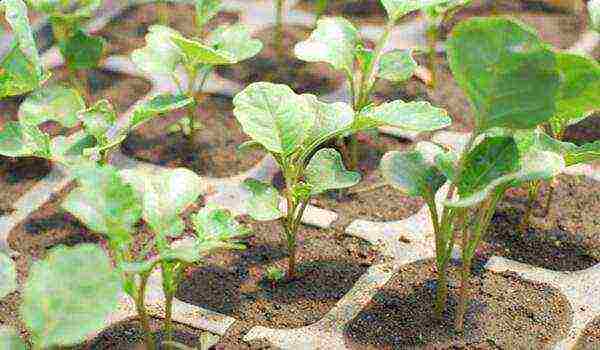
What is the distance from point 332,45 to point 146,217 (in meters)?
0.44

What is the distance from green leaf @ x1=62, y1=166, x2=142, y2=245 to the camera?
966 millimetres

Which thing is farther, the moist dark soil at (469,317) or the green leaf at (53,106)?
the green leaf at (53,106)

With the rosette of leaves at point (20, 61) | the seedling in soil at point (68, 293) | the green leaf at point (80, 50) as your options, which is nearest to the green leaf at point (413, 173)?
the seedling in soil at point (68, 293)

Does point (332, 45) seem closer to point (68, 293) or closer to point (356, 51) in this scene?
point (356, 51)

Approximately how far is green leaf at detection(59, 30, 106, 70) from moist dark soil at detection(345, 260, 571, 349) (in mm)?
610

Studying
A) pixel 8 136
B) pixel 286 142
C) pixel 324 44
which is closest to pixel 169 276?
pixel 286 142

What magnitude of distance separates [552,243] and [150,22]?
939 mm

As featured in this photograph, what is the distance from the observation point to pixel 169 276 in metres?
1.05

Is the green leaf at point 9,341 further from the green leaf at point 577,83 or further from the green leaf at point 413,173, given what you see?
the green leaf at point 577,83

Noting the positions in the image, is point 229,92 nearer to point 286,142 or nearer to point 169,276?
point 286,142

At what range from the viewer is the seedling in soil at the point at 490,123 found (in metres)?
0.94

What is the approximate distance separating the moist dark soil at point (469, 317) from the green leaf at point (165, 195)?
0.88 feet

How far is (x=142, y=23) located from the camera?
6.19 ft

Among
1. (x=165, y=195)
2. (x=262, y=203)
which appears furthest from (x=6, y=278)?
(x=262, y=203)
